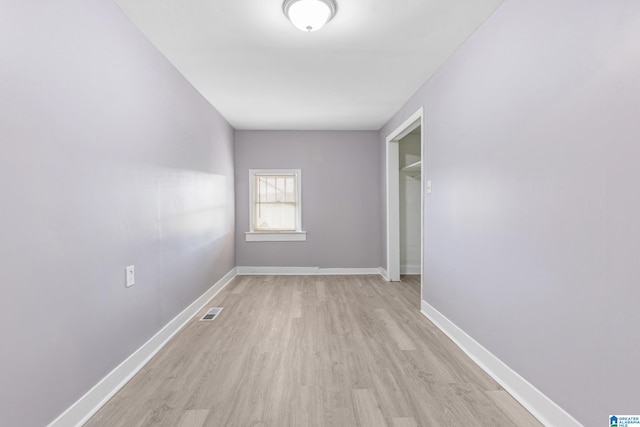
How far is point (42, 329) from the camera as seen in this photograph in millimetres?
1342

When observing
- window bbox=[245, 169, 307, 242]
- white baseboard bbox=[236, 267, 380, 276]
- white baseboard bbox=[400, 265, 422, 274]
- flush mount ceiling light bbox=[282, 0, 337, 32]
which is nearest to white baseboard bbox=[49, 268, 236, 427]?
white baseboard bbox=[236, 267, 380, 276]

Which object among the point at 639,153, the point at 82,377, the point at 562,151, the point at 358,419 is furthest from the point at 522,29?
the point at 82,377

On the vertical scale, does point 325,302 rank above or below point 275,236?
below

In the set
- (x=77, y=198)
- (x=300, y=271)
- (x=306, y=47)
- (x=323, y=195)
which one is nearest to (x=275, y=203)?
(x=323, y=195)

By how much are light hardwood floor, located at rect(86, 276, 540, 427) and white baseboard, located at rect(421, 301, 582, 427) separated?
5cm

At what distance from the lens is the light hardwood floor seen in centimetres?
160

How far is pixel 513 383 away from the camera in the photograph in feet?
5.80

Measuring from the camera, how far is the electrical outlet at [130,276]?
6.45ft

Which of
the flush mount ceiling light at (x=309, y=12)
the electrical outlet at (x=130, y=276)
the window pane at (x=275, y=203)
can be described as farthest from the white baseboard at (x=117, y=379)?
the flush mount ceiling light at (x=309, y=12)

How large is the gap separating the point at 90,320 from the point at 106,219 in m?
0.57

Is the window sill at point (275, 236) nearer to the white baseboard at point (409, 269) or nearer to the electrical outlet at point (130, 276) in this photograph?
the white baseboard at point (409, 269)

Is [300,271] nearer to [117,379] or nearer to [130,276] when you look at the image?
[130,276]

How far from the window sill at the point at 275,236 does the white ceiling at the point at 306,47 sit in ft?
6.83

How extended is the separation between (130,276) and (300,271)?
325 cm
